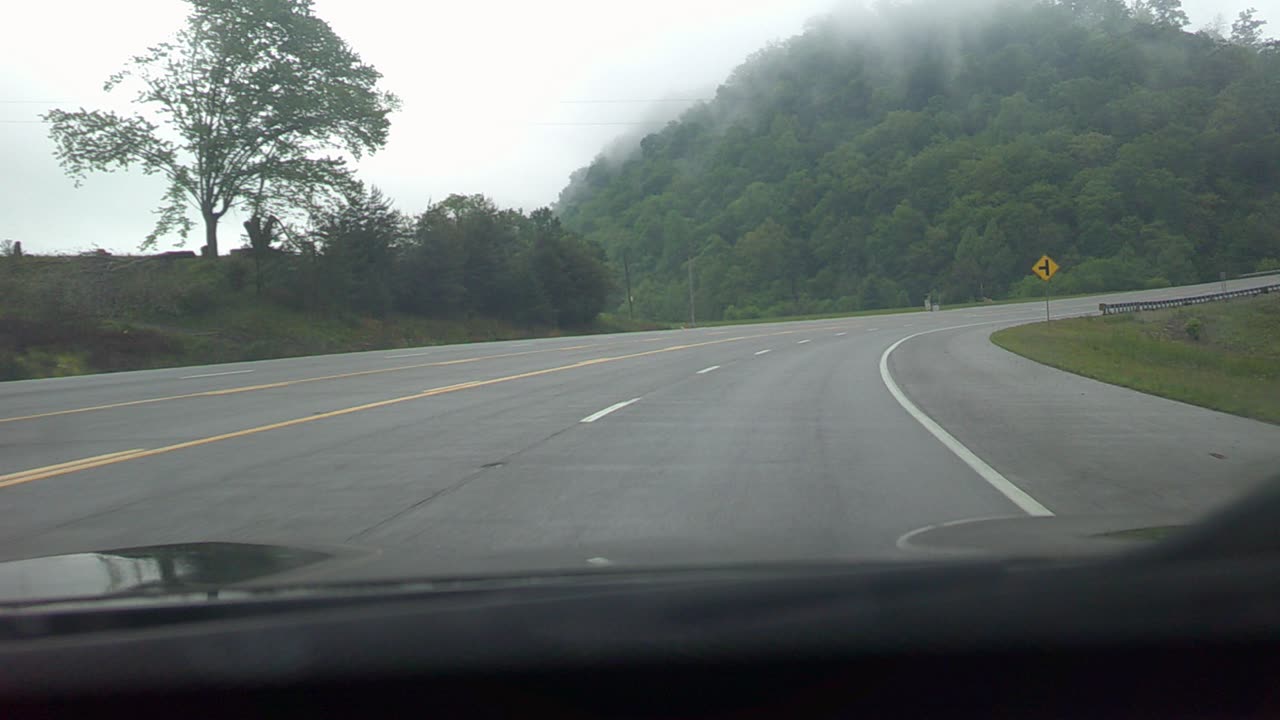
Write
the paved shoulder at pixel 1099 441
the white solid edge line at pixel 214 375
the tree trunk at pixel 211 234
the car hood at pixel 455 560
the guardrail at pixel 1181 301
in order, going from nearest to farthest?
the car hood at pixel 455 560 → the paved shoulder at pixel 1099 441 → the white solid edge line at pixel 214 375 → the guardrail at pixel 1181 301 → the tree trunk at pixel 211 234

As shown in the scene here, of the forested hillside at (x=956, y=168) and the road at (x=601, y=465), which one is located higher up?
the forested hillside at (x=956, y=168)

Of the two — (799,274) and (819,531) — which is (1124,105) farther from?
(799,274)

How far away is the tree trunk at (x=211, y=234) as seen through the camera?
47375 mm

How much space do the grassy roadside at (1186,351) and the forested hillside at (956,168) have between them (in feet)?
5.96

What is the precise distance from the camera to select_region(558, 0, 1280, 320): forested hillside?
2889 centimetres

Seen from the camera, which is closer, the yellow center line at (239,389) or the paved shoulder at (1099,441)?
the paved shoulder at (1099,441)

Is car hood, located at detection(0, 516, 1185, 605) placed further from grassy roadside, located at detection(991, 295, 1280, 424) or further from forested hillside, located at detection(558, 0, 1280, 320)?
forested hillside, located at detection(558, 0, 1280, 320)

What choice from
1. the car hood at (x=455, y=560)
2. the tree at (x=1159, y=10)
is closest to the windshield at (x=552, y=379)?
the car hood at (x=455, y=560)

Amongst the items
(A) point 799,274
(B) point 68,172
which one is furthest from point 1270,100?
(A) point 799,274

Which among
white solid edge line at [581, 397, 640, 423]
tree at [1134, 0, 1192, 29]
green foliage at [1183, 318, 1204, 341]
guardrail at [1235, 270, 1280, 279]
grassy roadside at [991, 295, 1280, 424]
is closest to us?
white solid edge line at [581, 397, 640, 423]

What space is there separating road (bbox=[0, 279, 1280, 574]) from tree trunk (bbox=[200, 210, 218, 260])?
32.5 metres

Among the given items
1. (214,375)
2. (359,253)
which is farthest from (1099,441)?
(359,253)

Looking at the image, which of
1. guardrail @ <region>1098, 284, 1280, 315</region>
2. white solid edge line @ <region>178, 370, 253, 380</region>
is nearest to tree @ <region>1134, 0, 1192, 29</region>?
guardrail @ <region>1098, 284, 1280, 315</region>

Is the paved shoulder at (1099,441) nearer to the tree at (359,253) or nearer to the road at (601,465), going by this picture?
the road at (601,465)
